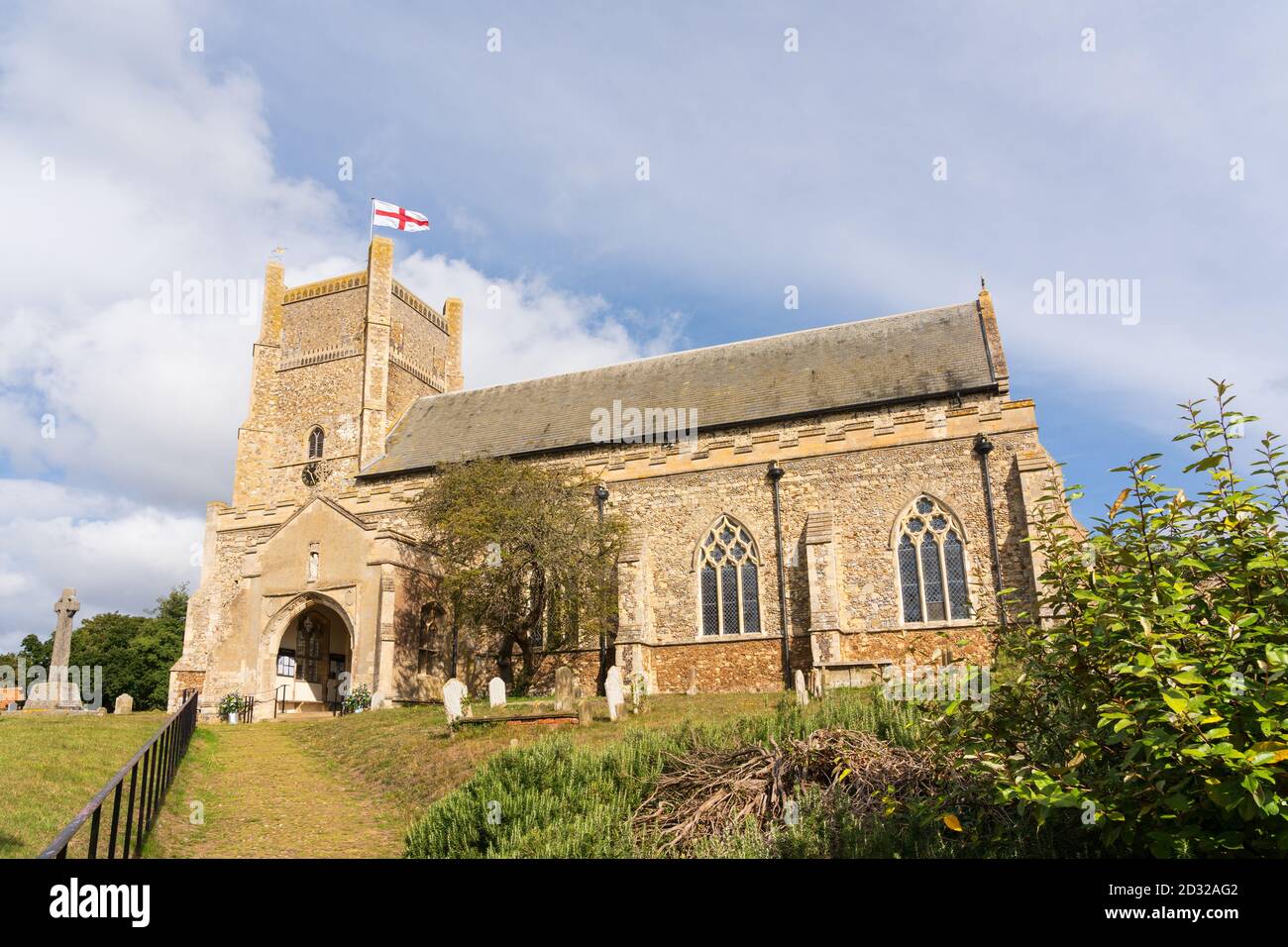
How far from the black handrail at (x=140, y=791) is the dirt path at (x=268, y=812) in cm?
22

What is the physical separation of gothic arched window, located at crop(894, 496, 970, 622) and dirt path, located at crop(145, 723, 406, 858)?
13363 mm

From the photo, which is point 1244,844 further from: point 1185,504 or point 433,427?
point 433,427

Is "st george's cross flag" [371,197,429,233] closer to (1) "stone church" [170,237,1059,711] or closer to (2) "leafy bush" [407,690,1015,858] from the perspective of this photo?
(1) "stone church" [170,237,1059,711]

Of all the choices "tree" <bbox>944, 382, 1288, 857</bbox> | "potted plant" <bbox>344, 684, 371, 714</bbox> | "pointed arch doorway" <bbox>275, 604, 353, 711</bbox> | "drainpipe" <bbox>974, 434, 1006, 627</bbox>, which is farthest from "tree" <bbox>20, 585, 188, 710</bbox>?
"tree" <bbox>944, 382, 1288, 857</bbox>

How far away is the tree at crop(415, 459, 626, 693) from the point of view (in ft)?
72.0

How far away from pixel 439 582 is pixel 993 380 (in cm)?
1552

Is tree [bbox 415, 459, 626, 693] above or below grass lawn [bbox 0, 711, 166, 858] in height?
above

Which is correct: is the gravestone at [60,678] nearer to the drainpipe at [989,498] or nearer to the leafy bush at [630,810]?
the leafy bush at [630,810]

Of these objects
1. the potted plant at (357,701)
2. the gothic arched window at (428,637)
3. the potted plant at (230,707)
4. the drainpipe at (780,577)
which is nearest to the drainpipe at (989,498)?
the drainpipe at (780,577)

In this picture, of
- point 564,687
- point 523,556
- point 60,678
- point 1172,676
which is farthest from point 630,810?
point 60,678

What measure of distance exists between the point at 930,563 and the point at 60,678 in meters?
22.5

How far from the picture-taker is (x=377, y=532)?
78.6 feet

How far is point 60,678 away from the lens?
24.2m
